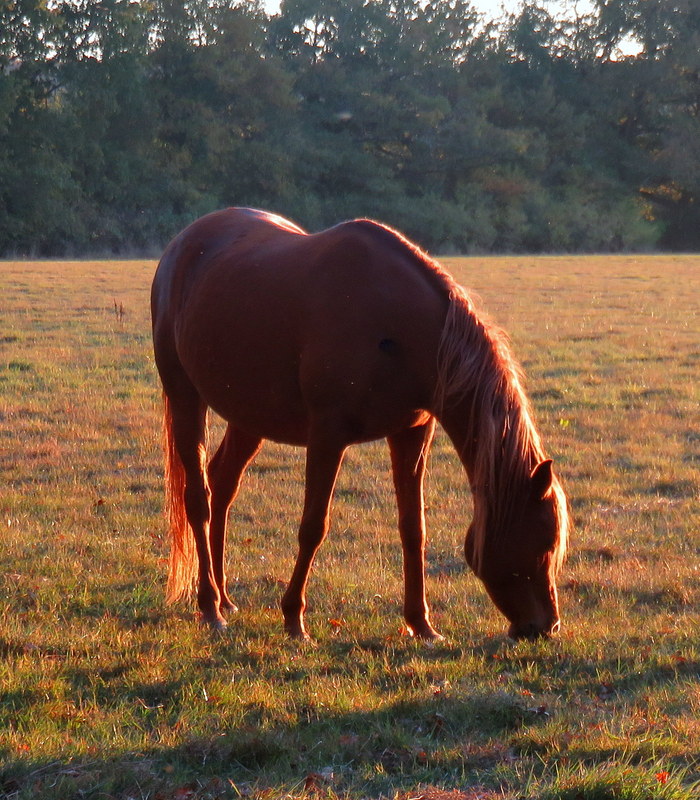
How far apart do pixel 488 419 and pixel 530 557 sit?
586 millimetres

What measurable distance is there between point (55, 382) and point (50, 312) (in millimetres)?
5839

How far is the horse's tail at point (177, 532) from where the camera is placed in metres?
4.72

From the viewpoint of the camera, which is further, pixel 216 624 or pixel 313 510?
pixel 216 624

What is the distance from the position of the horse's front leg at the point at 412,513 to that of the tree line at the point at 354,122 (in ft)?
111

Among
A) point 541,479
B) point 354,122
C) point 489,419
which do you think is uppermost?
point 354,122

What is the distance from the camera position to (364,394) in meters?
3.85

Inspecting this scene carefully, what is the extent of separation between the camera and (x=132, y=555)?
5.25 meters

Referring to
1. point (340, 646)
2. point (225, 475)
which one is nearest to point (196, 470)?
point (225, 475)

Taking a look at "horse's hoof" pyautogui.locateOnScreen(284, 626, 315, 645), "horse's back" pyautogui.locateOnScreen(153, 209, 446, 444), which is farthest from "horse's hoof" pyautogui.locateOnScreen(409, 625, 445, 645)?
"horse's back" pyautogui.locateOnScreen(153, 209, 446, 444)

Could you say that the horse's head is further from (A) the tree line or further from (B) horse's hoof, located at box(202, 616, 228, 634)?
(A) the tree line

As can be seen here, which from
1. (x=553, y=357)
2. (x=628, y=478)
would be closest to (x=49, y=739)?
(x=628, y=478)

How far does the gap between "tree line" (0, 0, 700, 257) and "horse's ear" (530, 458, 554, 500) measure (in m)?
34.5

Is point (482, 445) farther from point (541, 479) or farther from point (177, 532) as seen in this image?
point (177, 532)

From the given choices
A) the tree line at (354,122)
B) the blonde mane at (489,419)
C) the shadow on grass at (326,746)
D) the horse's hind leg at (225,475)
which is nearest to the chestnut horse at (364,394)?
the blonde mane at (489,419)
